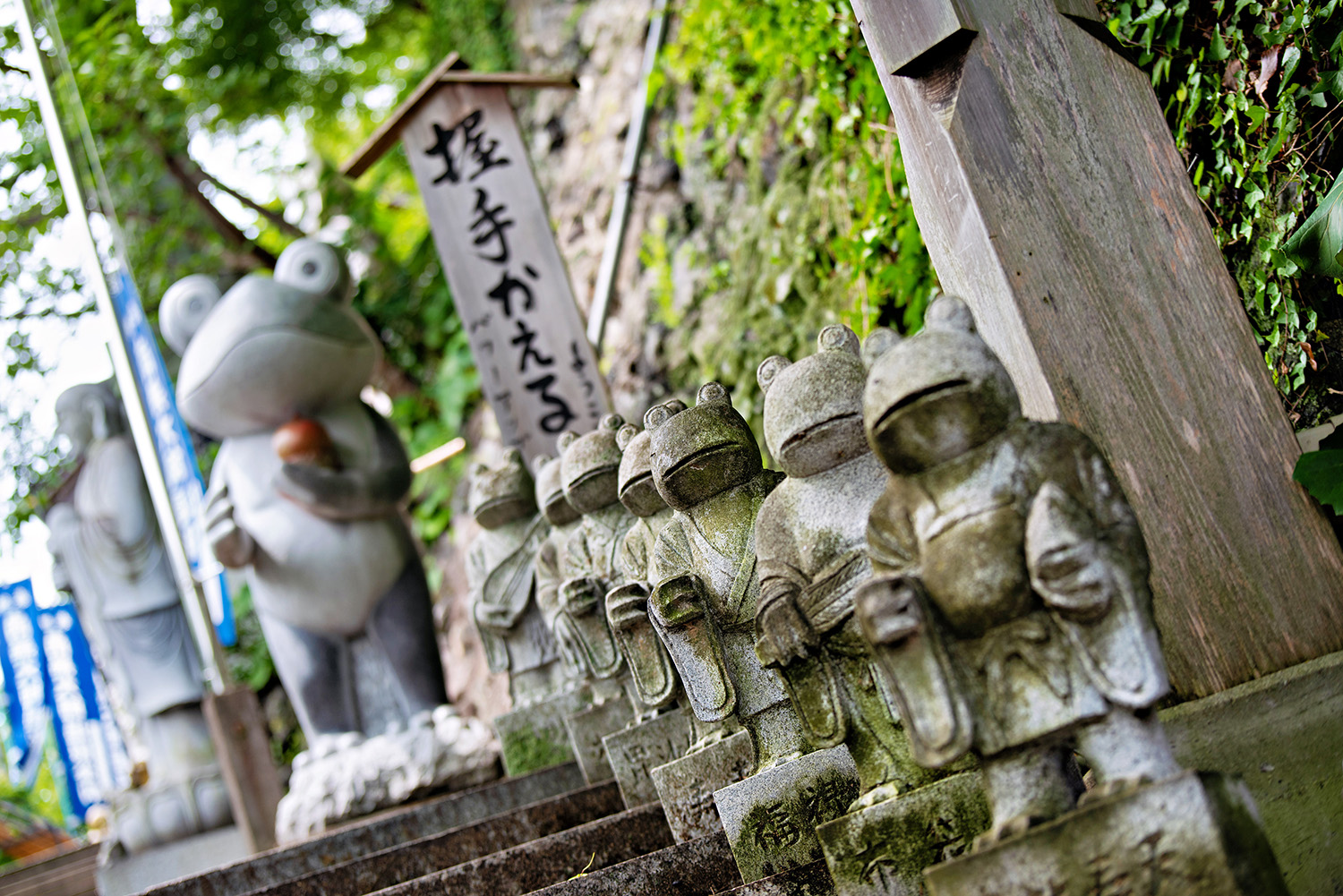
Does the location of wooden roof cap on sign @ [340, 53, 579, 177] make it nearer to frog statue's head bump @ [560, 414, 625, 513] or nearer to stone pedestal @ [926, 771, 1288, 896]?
frog statue's head bump @ [560, 414, 625, 513]

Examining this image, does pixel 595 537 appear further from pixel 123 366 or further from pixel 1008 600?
pixel 123 366

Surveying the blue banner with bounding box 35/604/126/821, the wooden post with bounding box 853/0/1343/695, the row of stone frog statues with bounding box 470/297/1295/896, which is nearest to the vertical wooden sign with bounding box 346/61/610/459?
the row of stone frog statues with bounding box 470/297/1295/896

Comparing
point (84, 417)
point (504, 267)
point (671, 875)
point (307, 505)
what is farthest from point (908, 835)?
point (84, 417)

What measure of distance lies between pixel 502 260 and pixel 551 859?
11.2ft

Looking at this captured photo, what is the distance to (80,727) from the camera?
34.4 feet

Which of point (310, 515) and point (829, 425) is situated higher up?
point (310, 515)

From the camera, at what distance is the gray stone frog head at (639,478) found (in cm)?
308

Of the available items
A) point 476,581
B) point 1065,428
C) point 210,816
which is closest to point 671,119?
point 476,581

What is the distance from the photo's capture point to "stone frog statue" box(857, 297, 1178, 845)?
5.88 ft

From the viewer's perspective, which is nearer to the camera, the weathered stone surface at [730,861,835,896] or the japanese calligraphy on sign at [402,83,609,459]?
the weathered stone surface at [730,861,835,896]

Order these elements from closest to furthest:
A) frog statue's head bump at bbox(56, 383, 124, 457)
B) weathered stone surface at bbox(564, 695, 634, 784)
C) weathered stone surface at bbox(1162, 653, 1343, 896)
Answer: weathered stone surface at bbox(1162, 653, 1343, 896), weathered stone surface at bbox(564, 695, 634, 784), frog statue's head bump at bbox(56, 383, 124, 457)

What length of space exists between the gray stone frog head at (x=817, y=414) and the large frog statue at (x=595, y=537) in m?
1.24

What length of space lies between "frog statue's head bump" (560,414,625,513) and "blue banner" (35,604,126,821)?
827 centimetres

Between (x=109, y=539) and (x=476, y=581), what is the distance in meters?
4.48
